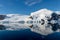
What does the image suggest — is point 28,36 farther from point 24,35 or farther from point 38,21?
point 38,21

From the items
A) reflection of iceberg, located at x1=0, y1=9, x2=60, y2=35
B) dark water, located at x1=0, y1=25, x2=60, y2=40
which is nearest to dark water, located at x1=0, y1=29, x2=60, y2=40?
dark water, located at x1=0, y1=25, x2=60, y2=40

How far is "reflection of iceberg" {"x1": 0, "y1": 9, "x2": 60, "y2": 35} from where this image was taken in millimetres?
4168

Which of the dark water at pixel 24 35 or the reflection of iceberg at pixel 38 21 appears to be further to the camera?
the reflection of iceberg at pixel 38 21

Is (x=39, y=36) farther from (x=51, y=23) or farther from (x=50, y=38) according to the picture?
(x=51, y=23)

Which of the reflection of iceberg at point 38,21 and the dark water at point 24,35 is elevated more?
the reflection of iceberg at point 38,21

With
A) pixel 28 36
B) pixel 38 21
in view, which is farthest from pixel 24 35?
pixel 38 21

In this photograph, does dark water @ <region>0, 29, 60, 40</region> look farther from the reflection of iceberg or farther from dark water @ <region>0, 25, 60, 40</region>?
the reflection of iceberg

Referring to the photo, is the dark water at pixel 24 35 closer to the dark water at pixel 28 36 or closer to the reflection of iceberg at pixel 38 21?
the dark water at pixel 28 36

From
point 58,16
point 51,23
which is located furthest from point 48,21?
point 58,16

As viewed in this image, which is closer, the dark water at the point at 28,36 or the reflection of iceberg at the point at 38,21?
the dark water at the point at 28,36

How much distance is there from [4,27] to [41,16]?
1.55 meters

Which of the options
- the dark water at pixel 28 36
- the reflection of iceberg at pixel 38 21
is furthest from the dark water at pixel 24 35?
the reflection of iceberg at pixel 38 21

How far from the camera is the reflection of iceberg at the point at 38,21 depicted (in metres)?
4.17

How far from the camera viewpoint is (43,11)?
5051 millimetres
